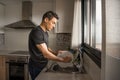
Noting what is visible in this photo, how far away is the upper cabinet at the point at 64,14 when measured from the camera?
329 centimetres

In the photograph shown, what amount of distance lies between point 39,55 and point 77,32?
113 cm

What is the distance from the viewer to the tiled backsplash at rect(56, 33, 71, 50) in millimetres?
3512

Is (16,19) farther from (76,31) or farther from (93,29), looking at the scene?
(93,29)

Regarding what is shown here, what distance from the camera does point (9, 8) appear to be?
153 inches

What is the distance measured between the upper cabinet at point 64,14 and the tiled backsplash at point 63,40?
0.21 meters

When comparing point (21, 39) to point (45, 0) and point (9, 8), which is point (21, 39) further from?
point (45, 0)

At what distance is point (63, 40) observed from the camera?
3547mm

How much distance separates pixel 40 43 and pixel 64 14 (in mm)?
1679

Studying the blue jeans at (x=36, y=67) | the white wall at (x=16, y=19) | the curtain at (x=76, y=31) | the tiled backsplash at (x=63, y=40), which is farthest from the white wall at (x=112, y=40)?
the white wall at (x=16, y=19)

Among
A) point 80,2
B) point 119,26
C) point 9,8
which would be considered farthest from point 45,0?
point 119,26

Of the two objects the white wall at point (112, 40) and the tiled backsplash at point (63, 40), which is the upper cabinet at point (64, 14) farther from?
the white wall at point (112, 40)

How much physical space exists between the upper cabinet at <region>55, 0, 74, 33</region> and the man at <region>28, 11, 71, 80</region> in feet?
4.54

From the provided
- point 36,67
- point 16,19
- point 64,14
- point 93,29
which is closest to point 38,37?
point 36,67

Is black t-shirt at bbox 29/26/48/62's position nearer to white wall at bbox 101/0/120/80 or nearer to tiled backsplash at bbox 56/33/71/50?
white wall at bbox 101/0/120/80
